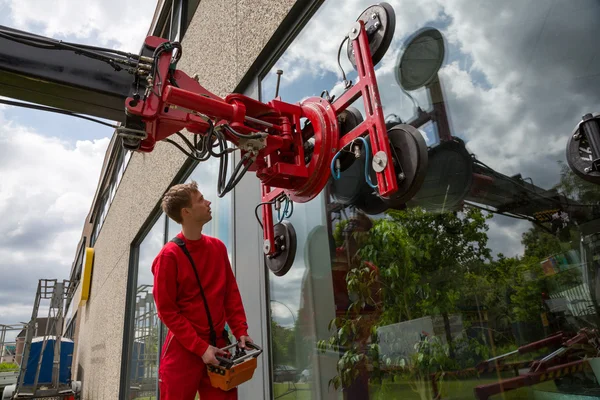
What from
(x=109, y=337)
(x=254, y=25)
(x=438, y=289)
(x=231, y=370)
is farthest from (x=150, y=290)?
(x=438, y=289)

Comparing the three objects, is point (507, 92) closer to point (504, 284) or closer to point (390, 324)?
point (504, 284)

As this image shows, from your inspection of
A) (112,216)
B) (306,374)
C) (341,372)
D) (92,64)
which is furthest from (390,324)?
(112,216)

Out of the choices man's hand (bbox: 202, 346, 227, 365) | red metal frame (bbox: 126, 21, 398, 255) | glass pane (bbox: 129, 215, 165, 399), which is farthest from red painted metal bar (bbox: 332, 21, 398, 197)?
glass pane (bbox: 129, 215, 165, 399)

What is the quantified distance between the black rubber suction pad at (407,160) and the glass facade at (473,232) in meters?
0.26

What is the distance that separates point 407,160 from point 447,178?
289 millimetres

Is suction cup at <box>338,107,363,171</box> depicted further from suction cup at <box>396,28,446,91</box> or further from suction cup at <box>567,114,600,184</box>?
suction cup at <box>567,114,600,184</box>

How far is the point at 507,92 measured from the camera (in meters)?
1.47

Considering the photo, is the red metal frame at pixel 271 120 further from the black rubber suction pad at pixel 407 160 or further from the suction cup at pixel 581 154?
the suction cup at pixel 581 154

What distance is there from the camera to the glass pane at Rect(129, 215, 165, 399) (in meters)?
5.17

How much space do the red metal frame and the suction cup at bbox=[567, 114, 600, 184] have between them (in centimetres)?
70

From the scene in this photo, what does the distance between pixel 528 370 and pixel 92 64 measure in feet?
9.64

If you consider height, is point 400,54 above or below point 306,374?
above

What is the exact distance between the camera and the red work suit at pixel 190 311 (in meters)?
1.74

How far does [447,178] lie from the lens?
1661 millimetres
